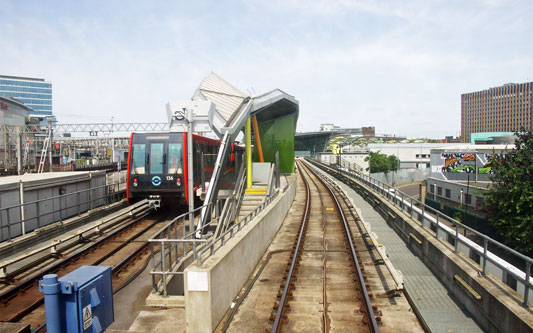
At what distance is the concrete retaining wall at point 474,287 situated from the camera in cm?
595

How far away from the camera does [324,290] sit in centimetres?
881

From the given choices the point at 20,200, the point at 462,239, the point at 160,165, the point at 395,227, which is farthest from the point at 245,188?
the point at 462,239

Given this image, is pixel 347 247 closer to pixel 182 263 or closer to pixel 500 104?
pixel 182 263

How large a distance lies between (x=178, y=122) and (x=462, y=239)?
25.3 feet

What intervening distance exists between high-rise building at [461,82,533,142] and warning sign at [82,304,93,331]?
177829 mm

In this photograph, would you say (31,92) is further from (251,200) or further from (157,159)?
(251,200)

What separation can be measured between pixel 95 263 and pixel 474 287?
9784mm

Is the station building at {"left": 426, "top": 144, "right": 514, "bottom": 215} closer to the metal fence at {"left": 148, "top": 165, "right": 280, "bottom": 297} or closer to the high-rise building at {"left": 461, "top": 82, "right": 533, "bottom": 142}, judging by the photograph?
the metal fence at {"left": 148, "top": 165, "right": 280, "bottom": 297}

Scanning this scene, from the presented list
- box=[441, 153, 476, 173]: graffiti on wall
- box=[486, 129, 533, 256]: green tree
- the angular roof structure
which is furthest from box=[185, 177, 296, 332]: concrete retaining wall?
box=[441, 153, 476, 173]: graffiti on wall

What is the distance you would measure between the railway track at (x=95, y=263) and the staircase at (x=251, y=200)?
3.90 meters

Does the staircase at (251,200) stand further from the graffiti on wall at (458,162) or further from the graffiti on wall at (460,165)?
the graffiti on wall at (458,162)

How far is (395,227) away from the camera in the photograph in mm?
16391

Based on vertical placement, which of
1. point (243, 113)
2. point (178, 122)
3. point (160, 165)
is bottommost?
point (160, 165)

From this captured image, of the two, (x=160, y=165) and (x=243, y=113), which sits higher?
(x=243, y=113)
